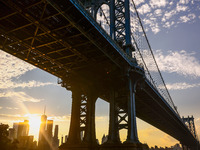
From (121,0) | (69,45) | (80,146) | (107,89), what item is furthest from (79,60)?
(121,0)

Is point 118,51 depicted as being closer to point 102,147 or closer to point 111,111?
point 111,111

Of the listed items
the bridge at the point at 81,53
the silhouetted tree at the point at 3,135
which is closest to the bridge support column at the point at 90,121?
the bridge at the point at 81,53

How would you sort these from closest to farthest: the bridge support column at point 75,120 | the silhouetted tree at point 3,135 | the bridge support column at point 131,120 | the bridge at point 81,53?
the bridge at point 81,53 → the bridge support column at point 131,120 → the bridge support column at point 75,120 → the silhouetted tree at point 3,135

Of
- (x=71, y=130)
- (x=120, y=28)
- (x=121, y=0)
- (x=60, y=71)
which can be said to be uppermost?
(x=121, y=0)

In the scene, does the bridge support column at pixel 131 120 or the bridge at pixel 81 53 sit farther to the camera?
the bridge support column at pixel 131 120

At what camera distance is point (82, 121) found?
3106 centimetres

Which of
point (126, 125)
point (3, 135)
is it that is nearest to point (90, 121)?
point (126, 125)

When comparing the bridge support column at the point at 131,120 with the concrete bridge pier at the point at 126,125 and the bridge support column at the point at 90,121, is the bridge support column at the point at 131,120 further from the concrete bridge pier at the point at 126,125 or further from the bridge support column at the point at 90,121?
Result: the bridge support column at the point at 90,121

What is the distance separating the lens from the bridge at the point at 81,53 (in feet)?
62.9

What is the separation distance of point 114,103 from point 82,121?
554 centimetres

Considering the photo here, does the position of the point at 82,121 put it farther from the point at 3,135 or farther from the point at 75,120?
the point at 3,135

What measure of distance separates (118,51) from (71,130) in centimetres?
1313

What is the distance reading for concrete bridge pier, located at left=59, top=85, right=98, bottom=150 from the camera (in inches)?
1139

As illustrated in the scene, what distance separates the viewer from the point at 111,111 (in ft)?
94.6
